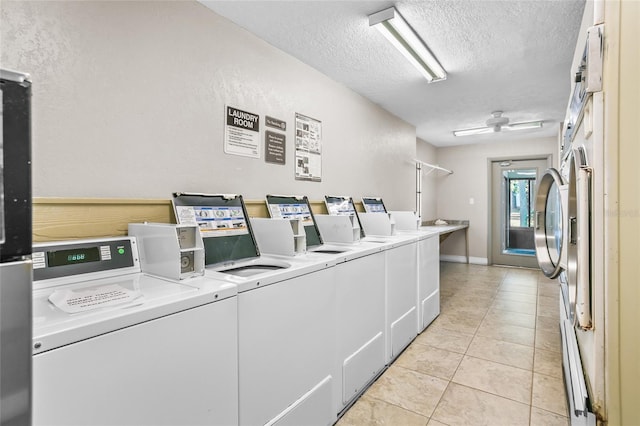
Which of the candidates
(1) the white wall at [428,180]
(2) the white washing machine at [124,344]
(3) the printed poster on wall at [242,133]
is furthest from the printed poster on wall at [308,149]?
(1) the white wall at [428,180]

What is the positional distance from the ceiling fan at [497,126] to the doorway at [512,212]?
1.37 metres

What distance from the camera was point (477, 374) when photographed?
92.9 inches

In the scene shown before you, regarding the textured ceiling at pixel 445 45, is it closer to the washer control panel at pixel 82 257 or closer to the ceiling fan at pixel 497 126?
the ceiling fan at pixel 497 126

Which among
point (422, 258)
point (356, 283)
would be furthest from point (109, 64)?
point (422, 258)

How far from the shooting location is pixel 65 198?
4.61ft

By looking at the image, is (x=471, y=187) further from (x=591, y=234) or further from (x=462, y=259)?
(x=591, y=234)

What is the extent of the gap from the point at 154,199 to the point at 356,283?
4.27 feet

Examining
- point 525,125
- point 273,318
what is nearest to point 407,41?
point 273,318

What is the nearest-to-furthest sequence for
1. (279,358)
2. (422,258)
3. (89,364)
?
(89,364) → (279,358) → (422,258)

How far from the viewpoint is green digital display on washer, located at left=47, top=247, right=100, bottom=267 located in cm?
125

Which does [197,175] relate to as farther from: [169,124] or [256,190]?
[256,190]

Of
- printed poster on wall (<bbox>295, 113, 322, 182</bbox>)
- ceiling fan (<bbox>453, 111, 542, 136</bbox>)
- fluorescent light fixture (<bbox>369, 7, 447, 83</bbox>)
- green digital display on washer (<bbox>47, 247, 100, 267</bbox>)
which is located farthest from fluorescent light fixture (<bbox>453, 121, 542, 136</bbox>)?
green digital display on washer (<bbox>47, 247, 100, 267</bbox>)

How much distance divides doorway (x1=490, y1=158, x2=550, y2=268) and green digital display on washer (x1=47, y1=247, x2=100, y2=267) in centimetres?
673

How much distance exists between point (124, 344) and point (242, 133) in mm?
1628
